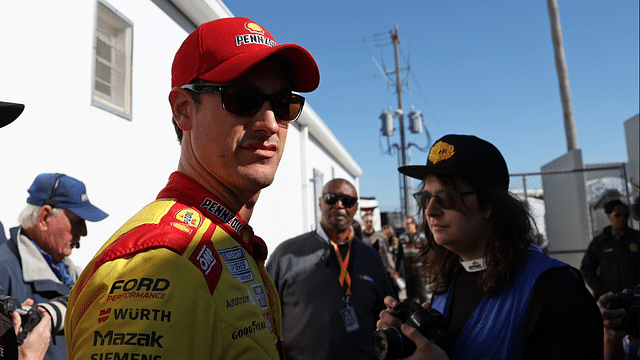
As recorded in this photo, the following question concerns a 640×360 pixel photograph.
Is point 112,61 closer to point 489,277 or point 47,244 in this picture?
point 47,244

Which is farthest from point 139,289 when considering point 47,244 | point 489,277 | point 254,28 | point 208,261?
point 47,244

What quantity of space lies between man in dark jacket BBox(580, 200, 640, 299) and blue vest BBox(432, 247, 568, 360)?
4.93m

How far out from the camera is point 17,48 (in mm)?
3572

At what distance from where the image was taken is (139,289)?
0.91m

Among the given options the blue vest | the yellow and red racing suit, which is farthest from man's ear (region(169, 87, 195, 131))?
the blue vest

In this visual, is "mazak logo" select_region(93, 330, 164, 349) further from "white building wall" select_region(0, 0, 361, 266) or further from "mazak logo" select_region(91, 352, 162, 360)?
"white building wall" select_region(0, 0, 361, 266)

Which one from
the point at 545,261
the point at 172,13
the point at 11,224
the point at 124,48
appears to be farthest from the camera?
the point at 172,13

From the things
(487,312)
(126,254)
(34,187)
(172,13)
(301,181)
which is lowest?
(487,312)

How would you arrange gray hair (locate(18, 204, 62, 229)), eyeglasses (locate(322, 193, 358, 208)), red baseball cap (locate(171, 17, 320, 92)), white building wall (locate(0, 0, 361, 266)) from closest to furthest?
1. red baseball cap (locate(171, 17, 320, 92))
2. gray hair (locate(18, 204, 62, 229))
3. white building wall (locate(0, 0, 361, 266))
4. eyeglasses (locate(322, 193, 358, 208))

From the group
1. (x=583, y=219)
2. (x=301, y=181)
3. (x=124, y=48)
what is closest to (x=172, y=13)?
(x=124, y=48)

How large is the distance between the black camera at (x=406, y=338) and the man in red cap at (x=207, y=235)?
0.78 meters

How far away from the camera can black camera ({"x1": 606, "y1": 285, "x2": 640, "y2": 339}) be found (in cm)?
234

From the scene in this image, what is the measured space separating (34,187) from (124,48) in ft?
9.13

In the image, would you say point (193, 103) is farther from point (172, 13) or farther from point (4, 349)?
point (172, 13)
